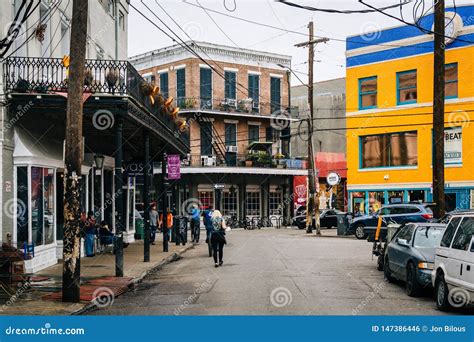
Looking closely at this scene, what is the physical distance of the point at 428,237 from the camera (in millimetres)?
13914

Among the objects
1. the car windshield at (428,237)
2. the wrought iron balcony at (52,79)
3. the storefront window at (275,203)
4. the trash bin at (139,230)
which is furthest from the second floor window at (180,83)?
the car windshield at (428,237)

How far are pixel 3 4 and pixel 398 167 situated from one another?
87.1 ft

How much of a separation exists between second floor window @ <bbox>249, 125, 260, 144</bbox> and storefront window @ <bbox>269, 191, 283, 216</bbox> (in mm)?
4388

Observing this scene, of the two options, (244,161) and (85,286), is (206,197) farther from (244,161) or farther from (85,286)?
(85,286)

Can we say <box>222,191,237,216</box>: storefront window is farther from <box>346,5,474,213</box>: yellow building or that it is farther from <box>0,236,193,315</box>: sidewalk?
<box>0,236,193,315</box>: sidewalk

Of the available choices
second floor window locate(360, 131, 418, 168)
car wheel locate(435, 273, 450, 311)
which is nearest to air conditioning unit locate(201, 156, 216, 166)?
second floor window locate(360, 131, 418, 168)

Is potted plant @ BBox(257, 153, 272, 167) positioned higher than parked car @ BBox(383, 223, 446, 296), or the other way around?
potted plant @ BBox(257, 153, 272, 167)

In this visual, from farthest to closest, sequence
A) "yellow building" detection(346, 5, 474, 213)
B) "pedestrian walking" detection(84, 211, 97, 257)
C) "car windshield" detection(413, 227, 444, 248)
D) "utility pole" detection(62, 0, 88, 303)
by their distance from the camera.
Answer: "yellow building" detection(346, 5, 474, 213), "pedestrian walking" detection(84, 211, 97, 257), "car windshield" detection(413, 227, 444, 248), "utility pole" detection(62, 0, 88, 303)

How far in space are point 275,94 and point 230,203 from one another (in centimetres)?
939

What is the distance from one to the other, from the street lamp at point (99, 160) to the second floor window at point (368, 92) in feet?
62.5

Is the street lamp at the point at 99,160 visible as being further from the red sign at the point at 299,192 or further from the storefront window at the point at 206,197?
the red sign at the point at 299,192

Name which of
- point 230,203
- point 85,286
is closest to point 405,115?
point 230,203

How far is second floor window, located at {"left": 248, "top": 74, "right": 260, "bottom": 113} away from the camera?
163ft

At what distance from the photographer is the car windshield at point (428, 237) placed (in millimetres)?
13703
